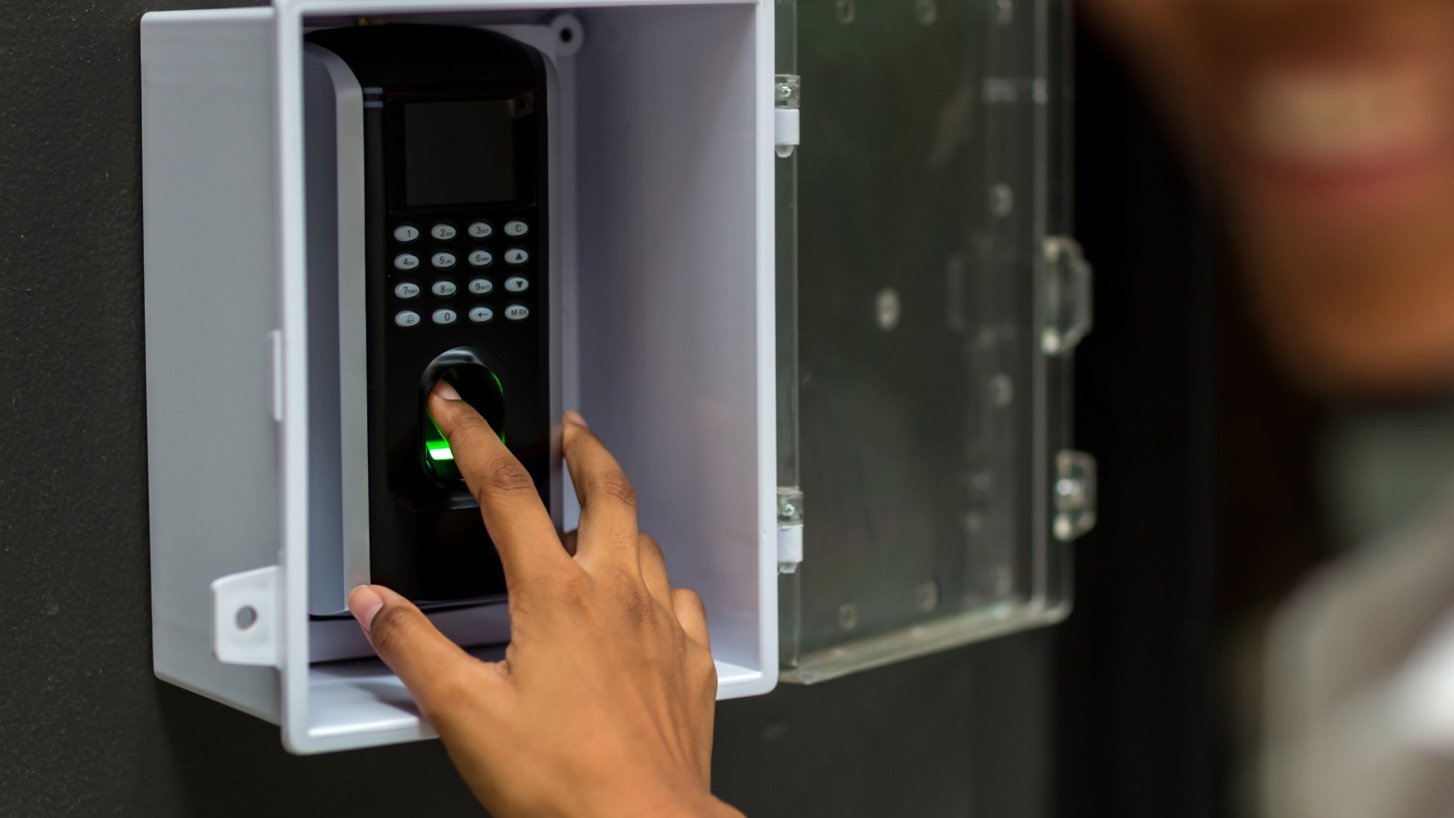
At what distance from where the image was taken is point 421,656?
0.49 metres

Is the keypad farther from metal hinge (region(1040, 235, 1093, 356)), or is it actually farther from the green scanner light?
metal hinge (region(1040, 235, 1093, 356))

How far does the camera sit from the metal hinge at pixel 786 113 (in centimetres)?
60

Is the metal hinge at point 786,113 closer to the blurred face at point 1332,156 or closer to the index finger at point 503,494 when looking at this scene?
the index finger at point 503,494

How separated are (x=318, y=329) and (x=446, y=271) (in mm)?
57

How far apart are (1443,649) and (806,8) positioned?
1.18m

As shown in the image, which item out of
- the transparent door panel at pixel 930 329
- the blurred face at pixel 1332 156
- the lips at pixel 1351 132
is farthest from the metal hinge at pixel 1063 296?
the lips at pixel 1351 132

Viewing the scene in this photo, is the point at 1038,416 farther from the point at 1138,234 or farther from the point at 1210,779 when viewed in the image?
the point at 1210,779

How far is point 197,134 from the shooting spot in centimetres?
55

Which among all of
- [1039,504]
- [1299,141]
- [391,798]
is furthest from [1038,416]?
[1299,141]

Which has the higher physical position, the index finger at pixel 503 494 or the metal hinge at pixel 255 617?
the index finger at pixel 503 494

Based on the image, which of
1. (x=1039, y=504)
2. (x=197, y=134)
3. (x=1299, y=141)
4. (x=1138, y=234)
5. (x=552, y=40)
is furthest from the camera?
(x=1299, y=141)

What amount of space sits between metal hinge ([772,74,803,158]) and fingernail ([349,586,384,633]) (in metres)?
0.26

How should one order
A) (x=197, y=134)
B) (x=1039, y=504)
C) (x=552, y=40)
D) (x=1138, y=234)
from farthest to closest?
(x=1138, y=234), (x=1039, y=504), (x=552, y=40), (x=197, y=134)

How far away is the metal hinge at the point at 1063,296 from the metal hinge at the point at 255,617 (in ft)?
1.62
